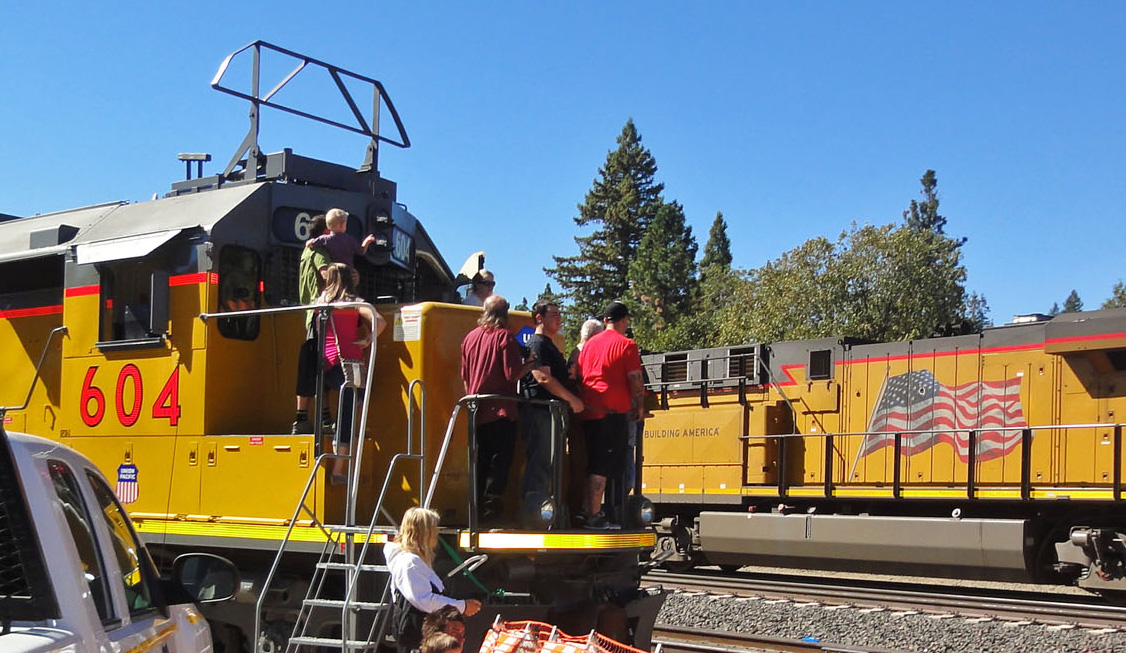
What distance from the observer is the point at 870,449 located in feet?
51.5

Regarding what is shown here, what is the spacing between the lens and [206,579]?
3678 millimetres

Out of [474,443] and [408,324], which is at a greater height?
[408,324]

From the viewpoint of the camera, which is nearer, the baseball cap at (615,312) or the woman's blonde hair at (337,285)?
the woman's blonde hair at (337,285)

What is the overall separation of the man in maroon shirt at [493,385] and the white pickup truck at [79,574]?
2.67 metres

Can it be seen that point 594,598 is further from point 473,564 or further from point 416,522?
point 416,522

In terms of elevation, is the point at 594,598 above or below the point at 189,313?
below

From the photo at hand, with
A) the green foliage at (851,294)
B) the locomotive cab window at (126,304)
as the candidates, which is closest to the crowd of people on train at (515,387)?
the locomotive cab window at (126,304)

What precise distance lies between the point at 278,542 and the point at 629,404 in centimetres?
227

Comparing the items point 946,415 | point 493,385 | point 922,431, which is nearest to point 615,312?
point 493,385

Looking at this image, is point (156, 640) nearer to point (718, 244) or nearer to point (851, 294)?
point (851, 294)

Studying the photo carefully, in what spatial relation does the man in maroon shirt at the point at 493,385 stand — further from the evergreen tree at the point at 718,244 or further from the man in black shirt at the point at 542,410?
the evergreen tree at the point at 718,244

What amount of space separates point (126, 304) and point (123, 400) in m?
0.63

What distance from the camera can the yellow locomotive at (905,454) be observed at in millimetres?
13383

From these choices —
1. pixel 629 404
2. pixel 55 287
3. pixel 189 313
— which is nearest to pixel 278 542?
pixel 189 313
